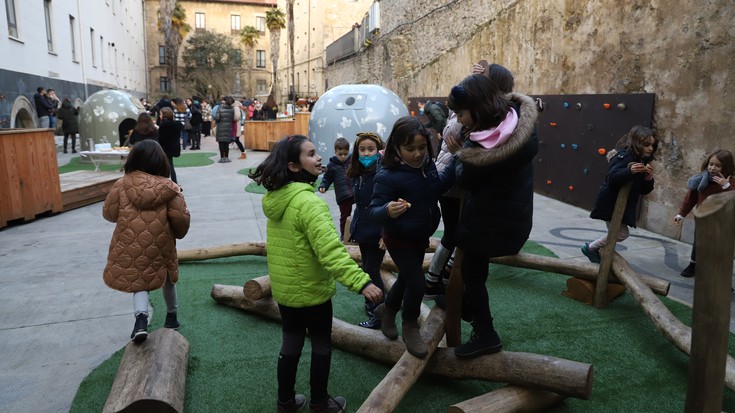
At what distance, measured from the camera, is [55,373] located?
3686 millimetres

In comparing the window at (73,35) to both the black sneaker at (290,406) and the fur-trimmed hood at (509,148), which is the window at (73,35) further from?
the fur-trimmed hood at (509,148)

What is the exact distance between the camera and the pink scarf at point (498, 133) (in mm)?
2910

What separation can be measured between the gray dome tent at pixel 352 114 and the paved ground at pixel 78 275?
1.21 meters

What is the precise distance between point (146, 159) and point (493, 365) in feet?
8.56

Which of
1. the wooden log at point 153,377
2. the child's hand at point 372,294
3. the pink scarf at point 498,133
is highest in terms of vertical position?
the pink scarf at point 498,133

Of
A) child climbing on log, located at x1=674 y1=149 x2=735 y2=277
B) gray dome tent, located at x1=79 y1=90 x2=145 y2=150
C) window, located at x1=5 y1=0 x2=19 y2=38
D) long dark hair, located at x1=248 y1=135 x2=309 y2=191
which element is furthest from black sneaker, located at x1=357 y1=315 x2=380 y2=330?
window, located at x1=5 y1=0 x2=19 y2=38

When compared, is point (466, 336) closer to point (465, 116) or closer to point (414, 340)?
point (414, 340)

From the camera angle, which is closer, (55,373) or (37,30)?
(55,373)

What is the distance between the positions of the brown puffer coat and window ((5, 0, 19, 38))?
50.3ft

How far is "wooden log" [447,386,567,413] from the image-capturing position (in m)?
2.79

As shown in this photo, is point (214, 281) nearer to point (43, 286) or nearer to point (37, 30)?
point (43, 286)

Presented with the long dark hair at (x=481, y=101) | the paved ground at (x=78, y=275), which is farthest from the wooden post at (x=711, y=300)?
the paved ground at (x=78, y=275)

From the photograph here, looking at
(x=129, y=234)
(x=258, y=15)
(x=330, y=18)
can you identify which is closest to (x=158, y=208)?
(x=129, y=234)

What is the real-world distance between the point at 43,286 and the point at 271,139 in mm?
13285
